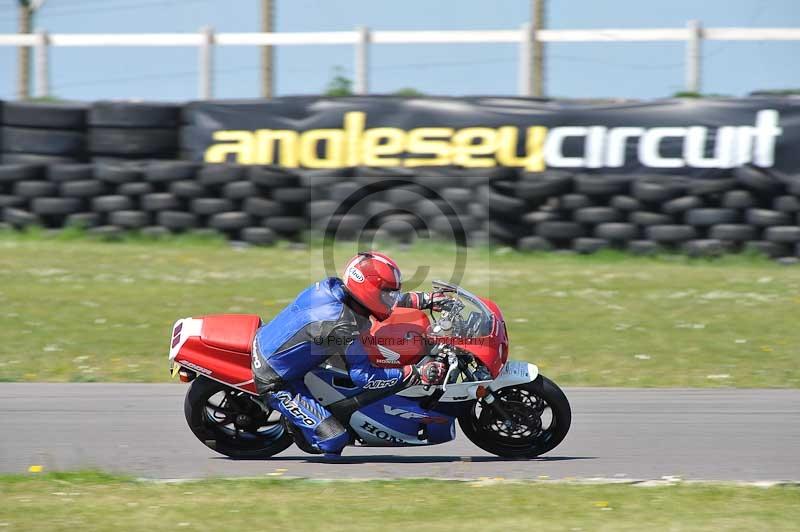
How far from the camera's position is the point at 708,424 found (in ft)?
23.7

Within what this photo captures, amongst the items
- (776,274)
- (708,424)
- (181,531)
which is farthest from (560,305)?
(181,531)

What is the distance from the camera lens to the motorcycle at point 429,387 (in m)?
6.27

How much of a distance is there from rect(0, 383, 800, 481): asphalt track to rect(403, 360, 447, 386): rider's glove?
0.48m

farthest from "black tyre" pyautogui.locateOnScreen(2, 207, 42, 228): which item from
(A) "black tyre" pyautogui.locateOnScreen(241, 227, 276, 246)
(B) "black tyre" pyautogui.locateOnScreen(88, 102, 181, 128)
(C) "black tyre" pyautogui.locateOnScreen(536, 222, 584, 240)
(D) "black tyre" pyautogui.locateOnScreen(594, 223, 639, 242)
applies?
(D) "black tyre" pyautogui.locateOnScreen(594, 223, 639, 242)

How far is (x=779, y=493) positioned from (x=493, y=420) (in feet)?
5.43

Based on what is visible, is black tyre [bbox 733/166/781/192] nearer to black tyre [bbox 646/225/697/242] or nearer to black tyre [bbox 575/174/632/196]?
black tyre [bbox 646/225/697/242]

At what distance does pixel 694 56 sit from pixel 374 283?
1007 cm

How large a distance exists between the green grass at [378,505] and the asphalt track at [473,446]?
0.38 metres

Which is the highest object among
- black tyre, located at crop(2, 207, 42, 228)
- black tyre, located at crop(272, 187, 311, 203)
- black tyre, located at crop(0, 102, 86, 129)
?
black tyre, located at crop(0, 102, 86, 129)

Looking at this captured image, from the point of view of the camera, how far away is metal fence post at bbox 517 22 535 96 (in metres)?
15.2

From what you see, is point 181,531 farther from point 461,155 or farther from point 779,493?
point 461,155

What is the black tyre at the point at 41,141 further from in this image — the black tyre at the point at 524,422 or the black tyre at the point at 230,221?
the black tyre at the point at 524,422

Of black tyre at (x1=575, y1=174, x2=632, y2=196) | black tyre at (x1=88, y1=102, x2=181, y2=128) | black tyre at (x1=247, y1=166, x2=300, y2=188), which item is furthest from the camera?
black tyre at (x1=88, y1=102, x2=181, y2=128)

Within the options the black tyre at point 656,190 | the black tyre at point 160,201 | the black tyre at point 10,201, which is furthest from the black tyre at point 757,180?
the black tyre at point 10,201
